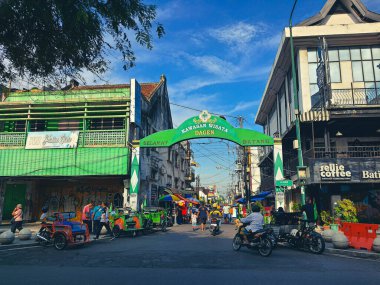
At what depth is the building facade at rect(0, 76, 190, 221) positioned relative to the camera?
882 inches

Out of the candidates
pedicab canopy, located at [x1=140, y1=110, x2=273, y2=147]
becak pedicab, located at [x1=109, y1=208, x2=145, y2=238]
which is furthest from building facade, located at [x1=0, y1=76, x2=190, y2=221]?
becak pedicab, located at [x1=109, y1=208, x2=145, y2=238]

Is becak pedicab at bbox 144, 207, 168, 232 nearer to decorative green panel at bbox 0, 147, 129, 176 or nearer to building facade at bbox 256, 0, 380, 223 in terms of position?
decorative green panel at bbox 0, 147, 129, 176

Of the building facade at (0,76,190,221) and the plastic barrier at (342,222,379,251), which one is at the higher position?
the building facade at (0,76,190,221)

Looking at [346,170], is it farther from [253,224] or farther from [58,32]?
[58,32]

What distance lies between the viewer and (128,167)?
22.5 meters

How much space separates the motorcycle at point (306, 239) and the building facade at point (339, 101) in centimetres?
764

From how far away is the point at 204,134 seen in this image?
23375 millimetres

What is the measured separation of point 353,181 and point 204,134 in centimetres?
1010

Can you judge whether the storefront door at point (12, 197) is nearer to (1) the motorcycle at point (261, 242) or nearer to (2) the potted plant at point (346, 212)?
(1) the motorcycle at point (261, 242)

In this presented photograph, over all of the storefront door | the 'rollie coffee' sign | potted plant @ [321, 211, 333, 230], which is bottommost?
potted plant @ [321, 211, 333, 230]

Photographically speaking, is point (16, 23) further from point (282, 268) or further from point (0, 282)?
point (282, 268)

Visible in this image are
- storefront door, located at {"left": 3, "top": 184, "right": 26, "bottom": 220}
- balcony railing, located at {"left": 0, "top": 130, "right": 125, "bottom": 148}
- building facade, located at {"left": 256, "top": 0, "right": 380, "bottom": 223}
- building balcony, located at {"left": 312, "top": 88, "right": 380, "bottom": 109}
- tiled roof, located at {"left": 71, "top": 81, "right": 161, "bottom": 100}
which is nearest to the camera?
building facade, located at {"left": 256, "top": 0, "right": 380, "bottom": 223}

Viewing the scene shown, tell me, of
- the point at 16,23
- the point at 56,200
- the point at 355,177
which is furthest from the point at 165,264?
the point at 56,200

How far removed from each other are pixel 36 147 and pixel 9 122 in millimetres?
3704
